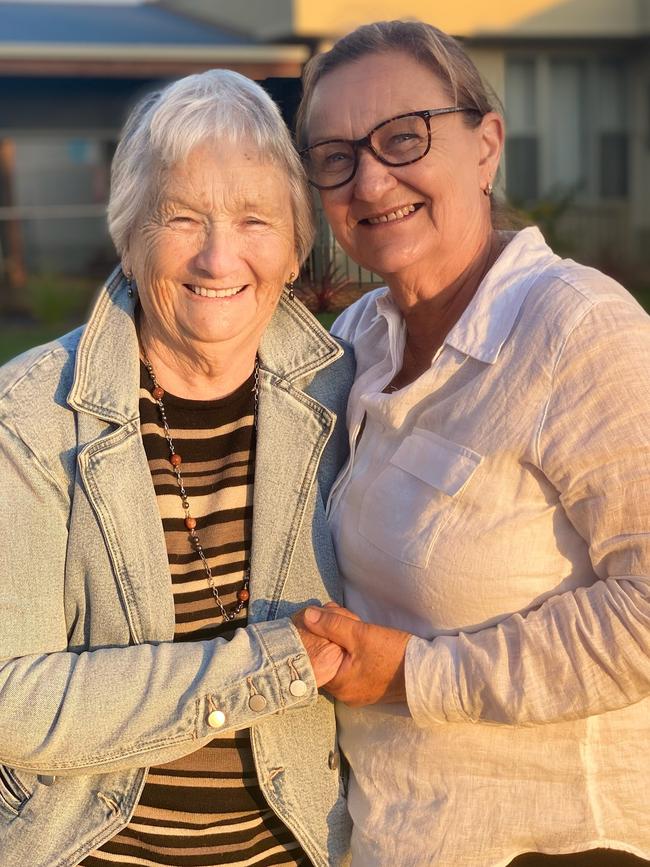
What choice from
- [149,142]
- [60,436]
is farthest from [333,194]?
[60,436]

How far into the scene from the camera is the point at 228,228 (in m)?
2.41

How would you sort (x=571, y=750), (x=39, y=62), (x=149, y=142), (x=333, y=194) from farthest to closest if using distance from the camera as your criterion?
(x=39, y=62), (x=333, y=194), (x=149, y=142), (x=571, y=750)

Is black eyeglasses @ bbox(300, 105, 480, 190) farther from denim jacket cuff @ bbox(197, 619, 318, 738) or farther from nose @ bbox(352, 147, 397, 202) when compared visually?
denim jacket cuff @ bbox(197, 619, 318, 738)

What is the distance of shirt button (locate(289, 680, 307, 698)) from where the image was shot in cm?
226

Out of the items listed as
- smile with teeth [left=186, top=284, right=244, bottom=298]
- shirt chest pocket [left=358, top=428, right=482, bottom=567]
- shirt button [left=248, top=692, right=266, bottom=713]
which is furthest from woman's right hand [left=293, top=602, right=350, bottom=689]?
smile with teeth [left=186, top=284, right=244, bottom=298]

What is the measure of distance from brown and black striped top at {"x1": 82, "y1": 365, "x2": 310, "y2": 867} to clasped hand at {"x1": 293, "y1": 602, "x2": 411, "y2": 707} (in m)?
0.21

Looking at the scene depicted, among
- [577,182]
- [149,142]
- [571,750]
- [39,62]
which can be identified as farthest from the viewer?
[577,182]

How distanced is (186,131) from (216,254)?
27 cm

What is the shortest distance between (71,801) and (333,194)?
1.47m

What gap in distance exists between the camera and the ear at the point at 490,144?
2545 millimetres

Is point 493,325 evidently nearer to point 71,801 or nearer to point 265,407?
point 265,407

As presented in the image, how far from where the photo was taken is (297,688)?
7.43 feet

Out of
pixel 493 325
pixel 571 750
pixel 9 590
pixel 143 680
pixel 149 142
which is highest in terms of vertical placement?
pixel 149 142

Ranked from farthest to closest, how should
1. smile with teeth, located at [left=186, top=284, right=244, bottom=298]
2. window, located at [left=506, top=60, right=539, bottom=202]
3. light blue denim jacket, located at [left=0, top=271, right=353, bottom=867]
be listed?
window, located at [left=506, top=60, right=539, bottom=202], smile with teeth, located at [left=186, top=284, right=244, bottom=298], light blue denim jacket, located at [left=0, top=271, right=353, bottom=867]
